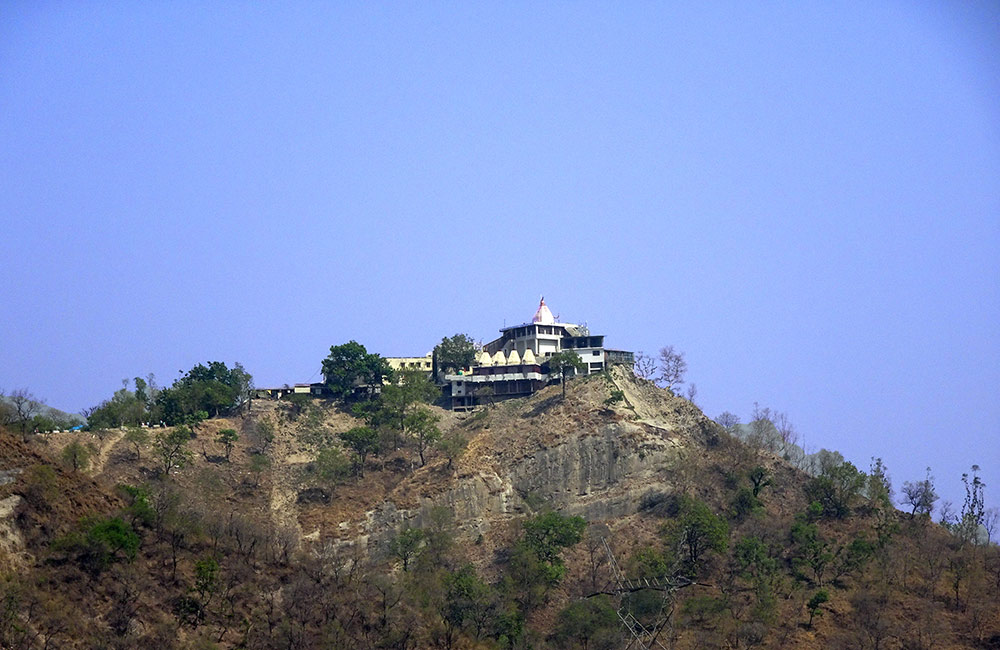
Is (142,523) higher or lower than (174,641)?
higher

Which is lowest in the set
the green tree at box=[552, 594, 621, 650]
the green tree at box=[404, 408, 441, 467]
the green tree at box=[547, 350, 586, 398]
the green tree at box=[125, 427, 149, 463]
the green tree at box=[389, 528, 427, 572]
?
the green tree at box=[552, 594, 621, 650]

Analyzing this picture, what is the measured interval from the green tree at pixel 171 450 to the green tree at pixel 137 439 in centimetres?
81

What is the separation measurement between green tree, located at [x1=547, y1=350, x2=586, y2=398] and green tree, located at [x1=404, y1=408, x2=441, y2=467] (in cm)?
972

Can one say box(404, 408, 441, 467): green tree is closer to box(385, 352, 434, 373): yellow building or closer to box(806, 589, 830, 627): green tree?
box(385, 352, 434, 373): yellow building

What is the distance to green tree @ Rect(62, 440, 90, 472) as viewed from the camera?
8294 centimetres

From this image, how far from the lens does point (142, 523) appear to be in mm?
71688

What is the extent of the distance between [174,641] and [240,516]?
17.4 metres

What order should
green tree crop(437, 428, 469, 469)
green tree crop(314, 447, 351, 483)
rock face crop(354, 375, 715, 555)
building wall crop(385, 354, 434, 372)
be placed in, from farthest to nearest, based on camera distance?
building wall crop(385, 354, 434, 372) → green tree crop(437, 428, 469, 469) → green tree crop(314, 447, 351, 483) → rock face crop(354, 375, 715, 555)

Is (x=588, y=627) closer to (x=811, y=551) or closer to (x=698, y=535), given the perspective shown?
(x=698, y=535)

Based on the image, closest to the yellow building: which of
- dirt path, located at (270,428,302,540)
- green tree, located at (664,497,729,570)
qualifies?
dirt path, located at (270,428,302,540)

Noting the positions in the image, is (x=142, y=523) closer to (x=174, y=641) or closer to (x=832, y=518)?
(x=174, y=641)

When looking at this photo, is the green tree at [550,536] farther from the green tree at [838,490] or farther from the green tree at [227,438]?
the green tree at [227,438]

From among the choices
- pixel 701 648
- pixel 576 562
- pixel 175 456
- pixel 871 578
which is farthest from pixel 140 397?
pixel 871 578

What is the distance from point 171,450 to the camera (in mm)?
87750
